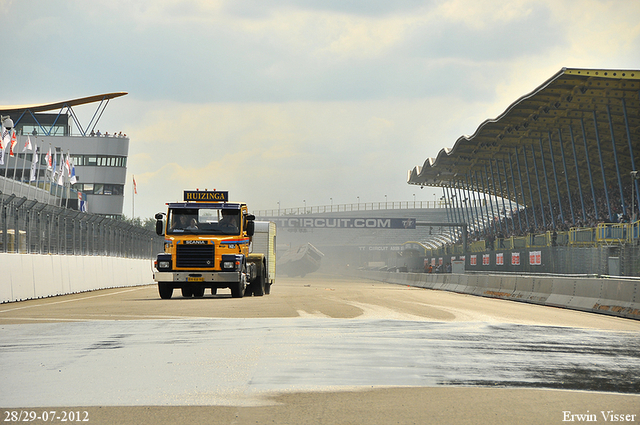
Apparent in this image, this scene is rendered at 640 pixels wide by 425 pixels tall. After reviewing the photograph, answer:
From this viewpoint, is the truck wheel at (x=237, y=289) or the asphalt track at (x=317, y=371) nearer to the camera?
the asphalt track at (x=317, y=371)

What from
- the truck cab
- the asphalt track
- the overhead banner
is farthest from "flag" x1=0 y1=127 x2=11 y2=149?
the overhead banner

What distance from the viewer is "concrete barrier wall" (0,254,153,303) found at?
2192cm

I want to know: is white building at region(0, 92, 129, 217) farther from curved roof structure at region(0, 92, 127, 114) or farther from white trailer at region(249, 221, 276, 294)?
white trailer at region(249, 221, 276, 294)

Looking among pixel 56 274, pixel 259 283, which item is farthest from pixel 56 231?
pixel 259 283

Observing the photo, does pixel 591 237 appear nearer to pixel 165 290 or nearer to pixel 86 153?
pixel 165 290

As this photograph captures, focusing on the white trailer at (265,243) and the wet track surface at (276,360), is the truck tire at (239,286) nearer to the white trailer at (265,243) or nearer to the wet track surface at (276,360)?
the white trailer at (265,243)

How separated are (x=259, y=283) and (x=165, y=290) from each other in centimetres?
349

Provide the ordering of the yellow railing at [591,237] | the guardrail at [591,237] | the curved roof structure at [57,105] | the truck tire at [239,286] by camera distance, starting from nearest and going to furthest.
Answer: the truck tire at [239,286]
the guardrail at [591,237]
the yellow railing at [591,237]
the curved roof structure at [57,105]

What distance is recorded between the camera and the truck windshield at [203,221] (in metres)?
23.4

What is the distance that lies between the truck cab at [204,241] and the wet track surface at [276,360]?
9247 millimetres

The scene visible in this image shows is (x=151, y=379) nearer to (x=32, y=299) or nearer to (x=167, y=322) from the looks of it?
(x=167, y=322)

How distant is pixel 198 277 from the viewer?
76.1 feet

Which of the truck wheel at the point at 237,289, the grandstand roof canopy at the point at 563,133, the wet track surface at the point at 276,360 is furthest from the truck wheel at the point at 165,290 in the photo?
the grandstand roof canopy at the point at 563,133

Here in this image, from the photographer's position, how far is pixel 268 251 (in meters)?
28.8
